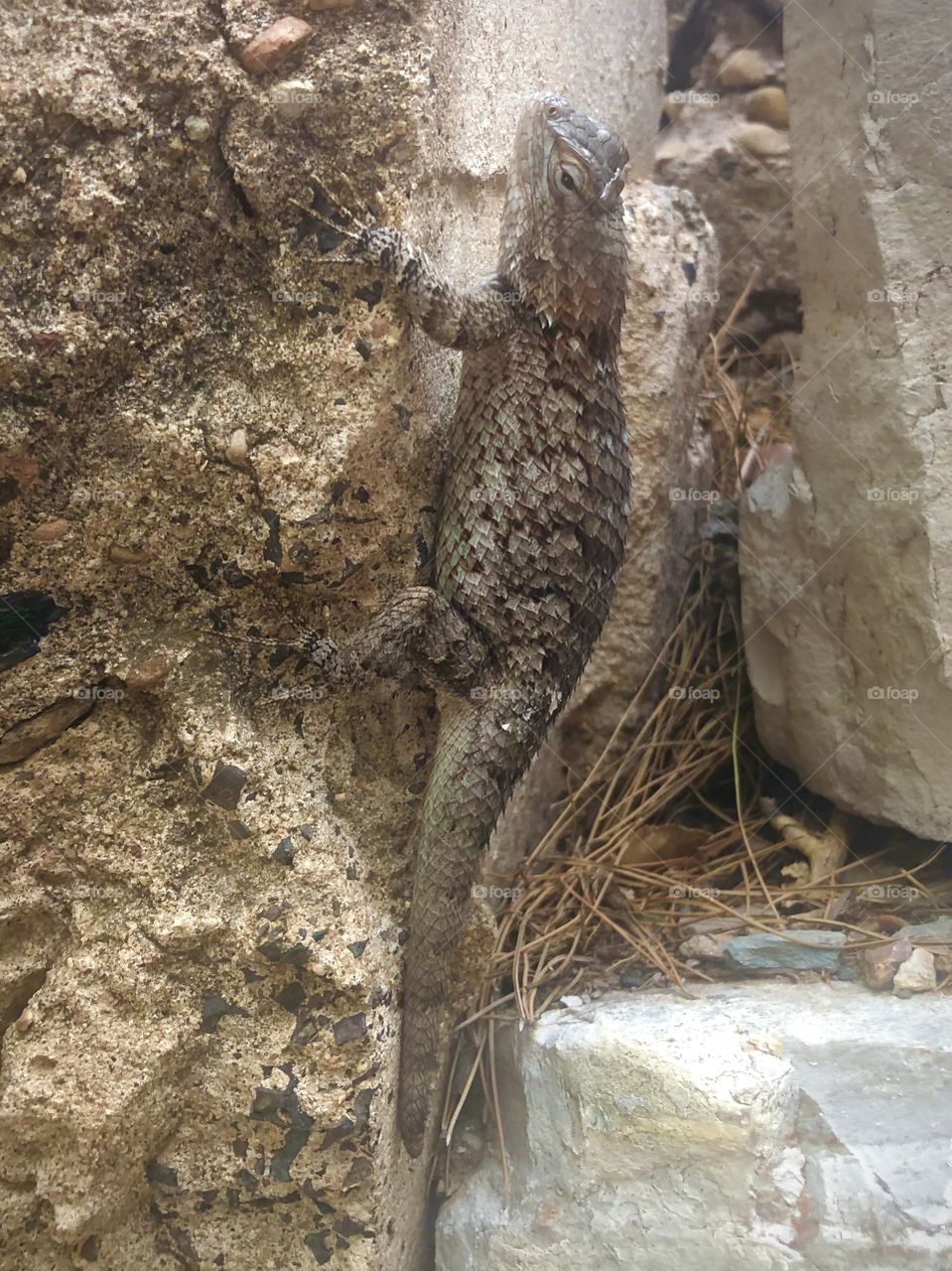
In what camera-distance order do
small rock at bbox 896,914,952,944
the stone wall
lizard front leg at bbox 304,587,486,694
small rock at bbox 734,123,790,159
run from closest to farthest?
1. the stone wall
2. lizard front leg at bbox 304,587,486,694
3. small rock at bbox 896,914,952,944
4. small rock at bbox 734,123,790,159

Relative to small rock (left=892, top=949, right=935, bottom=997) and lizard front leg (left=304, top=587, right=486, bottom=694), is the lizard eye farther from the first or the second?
small rock (left=892, top=949, right=935, bottom=997)

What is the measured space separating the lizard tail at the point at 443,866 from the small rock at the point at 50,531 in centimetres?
81

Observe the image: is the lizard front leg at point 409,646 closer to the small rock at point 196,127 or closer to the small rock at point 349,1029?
the small rock at point 349,1029

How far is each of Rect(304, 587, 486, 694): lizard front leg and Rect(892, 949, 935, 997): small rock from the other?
40.7 inches

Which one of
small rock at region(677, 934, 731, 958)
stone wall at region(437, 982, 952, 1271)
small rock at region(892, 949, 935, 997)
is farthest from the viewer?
small rock at region(677, 934, 731, 958)

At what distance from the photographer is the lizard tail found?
193cm

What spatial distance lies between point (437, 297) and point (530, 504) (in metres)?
0.42

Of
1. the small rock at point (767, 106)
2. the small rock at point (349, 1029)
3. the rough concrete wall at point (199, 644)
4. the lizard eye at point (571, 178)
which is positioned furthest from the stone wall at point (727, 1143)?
the small rock at point (767, 106)

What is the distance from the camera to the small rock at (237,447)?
181cm

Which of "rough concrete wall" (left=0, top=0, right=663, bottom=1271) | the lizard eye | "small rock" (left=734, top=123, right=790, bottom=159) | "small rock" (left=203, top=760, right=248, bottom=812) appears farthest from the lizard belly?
"small rock" (left=734, top=123, right=790, bottom=159)

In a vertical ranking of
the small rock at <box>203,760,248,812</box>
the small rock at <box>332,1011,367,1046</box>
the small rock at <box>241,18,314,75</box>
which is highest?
the small rock at <box>241,18,314,75</box>

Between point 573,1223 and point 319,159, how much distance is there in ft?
6.45

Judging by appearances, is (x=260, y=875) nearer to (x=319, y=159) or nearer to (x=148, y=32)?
(x=319, y=159)

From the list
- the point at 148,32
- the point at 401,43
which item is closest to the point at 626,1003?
the point at 401,43
